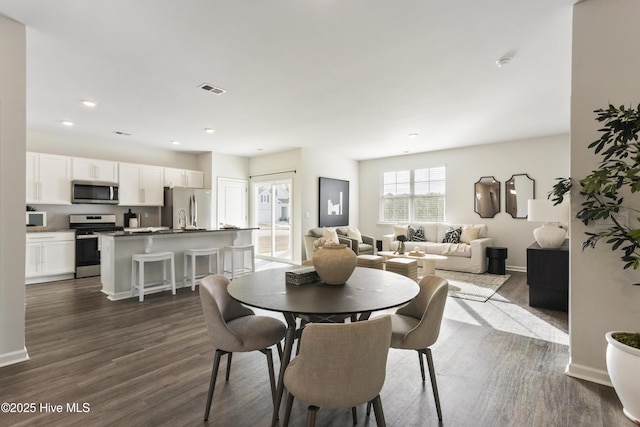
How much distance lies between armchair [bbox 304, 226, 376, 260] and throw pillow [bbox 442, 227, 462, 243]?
1565mm

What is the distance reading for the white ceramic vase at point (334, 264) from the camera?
1918 millimetres

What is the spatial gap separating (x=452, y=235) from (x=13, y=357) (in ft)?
21.8

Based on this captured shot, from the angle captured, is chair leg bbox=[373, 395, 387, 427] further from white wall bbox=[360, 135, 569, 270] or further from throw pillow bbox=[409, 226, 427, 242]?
white wall bbox=[360, 135, 569, 270]

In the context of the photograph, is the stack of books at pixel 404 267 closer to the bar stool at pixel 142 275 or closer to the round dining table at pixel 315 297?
the round dining table at pixel 315 297

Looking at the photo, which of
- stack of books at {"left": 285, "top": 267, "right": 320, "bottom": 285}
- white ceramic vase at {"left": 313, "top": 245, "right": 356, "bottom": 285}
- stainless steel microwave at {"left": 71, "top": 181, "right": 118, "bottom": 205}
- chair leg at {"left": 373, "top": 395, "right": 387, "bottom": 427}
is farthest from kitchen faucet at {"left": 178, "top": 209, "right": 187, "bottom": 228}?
chair leg at {"left": 373, "top": 395, "right": 387, "bottom": 427}

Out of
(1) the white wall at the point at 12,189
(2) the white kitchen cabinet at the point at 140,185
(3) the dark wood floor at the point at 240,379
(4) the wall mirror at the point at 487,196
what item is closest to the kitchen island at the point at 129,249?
(3) the dark wood floor at the point at 240,379

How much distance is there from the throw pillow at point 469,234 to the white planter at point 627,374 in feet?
15.1

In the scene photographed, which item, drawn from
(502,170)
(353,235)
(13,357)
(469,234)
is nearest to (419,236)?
(469,234)

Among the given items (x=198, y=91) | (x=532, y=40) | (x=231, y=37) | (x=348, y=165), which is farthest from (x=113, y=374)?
(x=348, y=165)

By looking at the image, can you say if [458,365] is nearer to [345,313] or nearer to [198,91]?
[345,313]

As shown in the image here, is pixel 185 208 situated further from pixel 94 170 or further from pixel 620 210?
pixel 620 210

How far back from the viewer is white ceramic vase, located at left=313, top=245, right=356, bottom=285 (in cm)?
192

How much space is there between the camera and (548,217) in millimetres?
3527

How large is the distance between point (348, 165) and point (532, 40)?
18.6 feet
